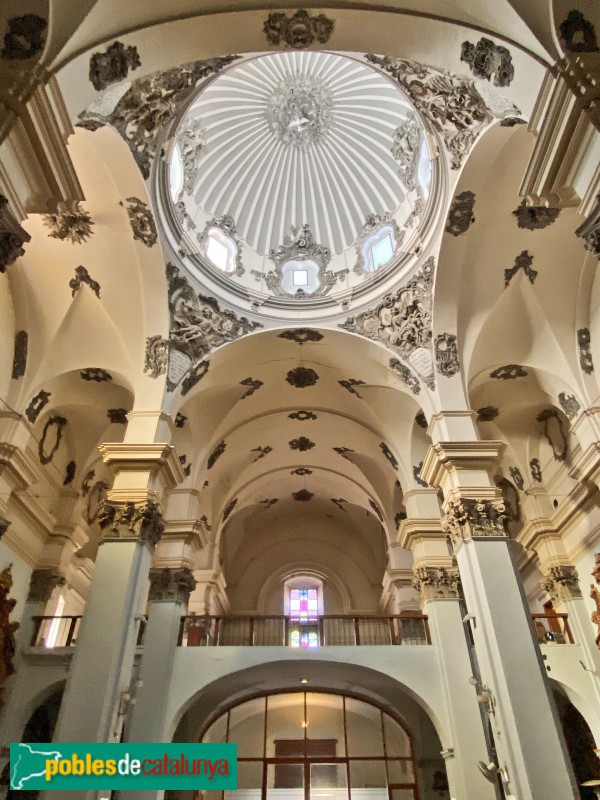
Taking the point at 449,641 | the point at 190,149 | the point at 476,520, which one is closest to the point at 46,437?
the point at 190,149

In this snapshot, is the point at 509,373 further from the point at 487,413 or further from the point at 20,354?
the point at 20,354

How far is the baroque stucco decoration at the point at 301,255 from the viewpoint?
49.3 feet

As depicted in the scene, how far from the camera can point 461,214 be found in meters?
11.4

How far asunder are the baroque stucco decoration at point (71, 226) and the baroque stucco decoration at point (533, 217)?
8219 mm

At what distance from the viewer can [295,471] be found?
20.4 m

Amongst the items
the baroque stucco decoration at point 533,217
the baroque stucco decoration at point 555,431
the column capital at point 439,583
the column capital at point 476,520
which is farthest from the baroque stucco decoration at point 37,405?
the baroque stucco decoration at point 555,431

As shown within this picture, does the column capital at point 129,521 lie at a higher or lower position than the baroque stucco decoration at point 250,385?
lower

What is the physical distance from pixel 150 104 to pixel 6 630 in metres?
10.5

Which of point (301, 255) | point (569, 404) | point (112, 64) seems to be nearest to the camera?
point (112, 64)

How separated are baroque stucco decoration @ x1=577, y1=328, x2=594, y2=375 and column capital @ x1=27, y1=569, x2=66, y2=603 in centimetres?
1259

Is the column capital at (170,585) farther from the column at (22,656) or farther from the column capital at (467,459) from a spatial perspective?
the column capital at (467,459)

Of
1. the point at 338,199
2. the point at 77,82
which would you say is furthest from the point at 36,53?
the point at 338,199

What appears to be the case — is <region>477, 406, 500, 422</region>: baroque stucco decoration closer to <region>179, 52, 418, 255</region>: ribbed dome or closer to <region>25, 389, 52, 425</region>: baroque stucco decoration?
<region>179, 52, 418, 255</region>: ribbed dome

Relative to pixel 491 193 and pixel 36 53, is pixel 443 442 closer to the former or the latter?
pixel 491 193
